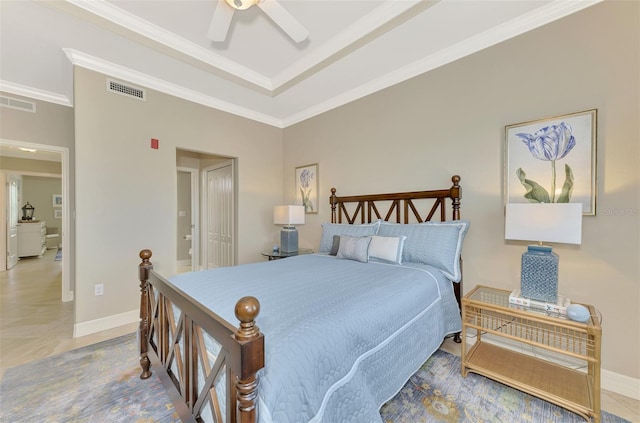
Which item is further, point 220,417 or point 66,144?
point 66,144

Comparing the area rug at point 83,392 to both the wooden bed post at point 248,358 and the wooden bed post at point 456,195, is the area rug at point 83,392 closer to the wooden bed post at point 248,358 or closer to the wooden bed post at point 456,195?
the wooden bed post at point 248,358

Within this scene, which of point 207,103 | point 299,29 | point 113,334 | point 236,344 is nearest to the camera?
point 236,344

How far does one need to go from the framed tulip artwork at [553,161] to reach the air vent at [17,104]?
5490 millimetres

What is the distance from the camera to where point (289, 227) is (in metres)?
3.62

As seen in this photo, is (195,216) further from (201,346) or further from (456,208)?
(456,208)

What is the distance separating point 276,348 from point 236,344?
218mm

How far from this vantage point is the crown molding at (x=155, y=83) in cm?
258

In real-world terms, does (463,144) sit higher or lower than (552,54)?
lower

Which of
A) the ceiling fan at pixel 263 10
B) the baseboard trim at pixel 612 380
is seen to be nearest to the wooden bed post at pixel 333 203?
the ceiling fan at pixel 263 10

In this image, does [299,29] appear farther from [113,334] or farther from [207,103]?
[113,334]

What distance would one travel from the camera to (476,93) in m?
2.34

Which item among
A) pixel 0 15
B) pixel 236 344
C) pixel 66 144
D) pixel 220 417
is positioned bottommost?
pixel 220 417

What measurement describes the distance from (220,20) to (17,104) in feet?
10.8

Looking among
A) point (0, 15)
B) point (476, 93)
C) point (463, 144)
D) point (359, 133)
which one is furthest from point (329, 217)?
point (0, 15)
